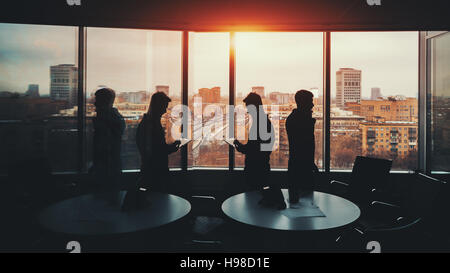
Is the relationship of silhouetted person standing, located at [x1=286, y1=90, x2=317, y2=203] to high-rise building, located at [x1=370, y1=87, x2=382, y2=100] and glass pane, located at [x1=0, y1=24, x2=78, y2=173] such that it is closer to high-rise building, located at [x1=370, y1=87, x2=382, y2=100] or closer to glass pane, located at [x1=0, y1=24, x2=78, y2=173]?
high-rise building, located at [x1=370, y1=87, x2=382, y2=100]

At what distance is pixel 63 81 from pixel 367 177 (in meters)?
4.73

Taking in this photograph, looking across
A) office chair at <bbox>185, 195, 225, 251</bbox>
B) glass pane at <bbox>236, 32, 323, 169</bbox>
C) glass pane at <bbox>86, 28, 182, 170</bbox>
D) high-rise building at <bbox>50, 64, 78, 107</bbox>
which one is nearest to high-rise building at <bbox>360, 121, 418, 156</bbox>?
glass pane at <bbox>236, 32, 323, 169</bbox>

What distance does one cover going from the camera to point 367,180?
3451 millimetres

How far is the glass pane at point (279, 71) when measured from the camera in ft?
16.1

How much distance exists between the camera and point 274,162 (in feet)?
16.5

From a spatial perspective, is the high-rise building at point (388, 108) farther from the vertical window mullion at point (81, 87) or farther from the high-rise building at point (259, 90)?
the vertical window mullion at point (81, 87)

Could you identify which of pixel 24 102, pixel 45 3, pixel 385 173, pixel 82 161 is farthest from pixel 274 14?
pixel 24 102

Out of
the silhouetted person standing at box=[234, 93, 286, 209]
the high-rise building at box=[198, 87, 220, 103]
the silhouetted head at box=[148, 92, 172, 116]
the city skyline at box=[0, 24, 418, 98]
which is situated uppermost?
the city skyline at box=[0, 24, 418, 98]

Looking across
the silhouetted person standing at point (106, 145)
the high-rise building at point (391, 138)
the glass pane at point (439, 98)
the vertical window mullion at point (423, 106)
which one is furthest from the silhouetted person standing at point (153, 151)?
the glass pane at point (439, 98)

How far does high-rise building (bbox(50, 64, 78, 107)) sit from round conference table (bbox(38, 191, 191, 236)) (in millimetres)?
2562

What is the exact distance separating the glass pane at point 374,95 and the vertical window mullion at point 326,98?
9 cm

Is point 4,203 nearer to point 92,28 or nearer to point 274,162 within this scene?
point 92,28

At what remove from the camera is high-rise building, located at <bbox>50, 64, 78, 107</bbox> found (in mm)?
4547
